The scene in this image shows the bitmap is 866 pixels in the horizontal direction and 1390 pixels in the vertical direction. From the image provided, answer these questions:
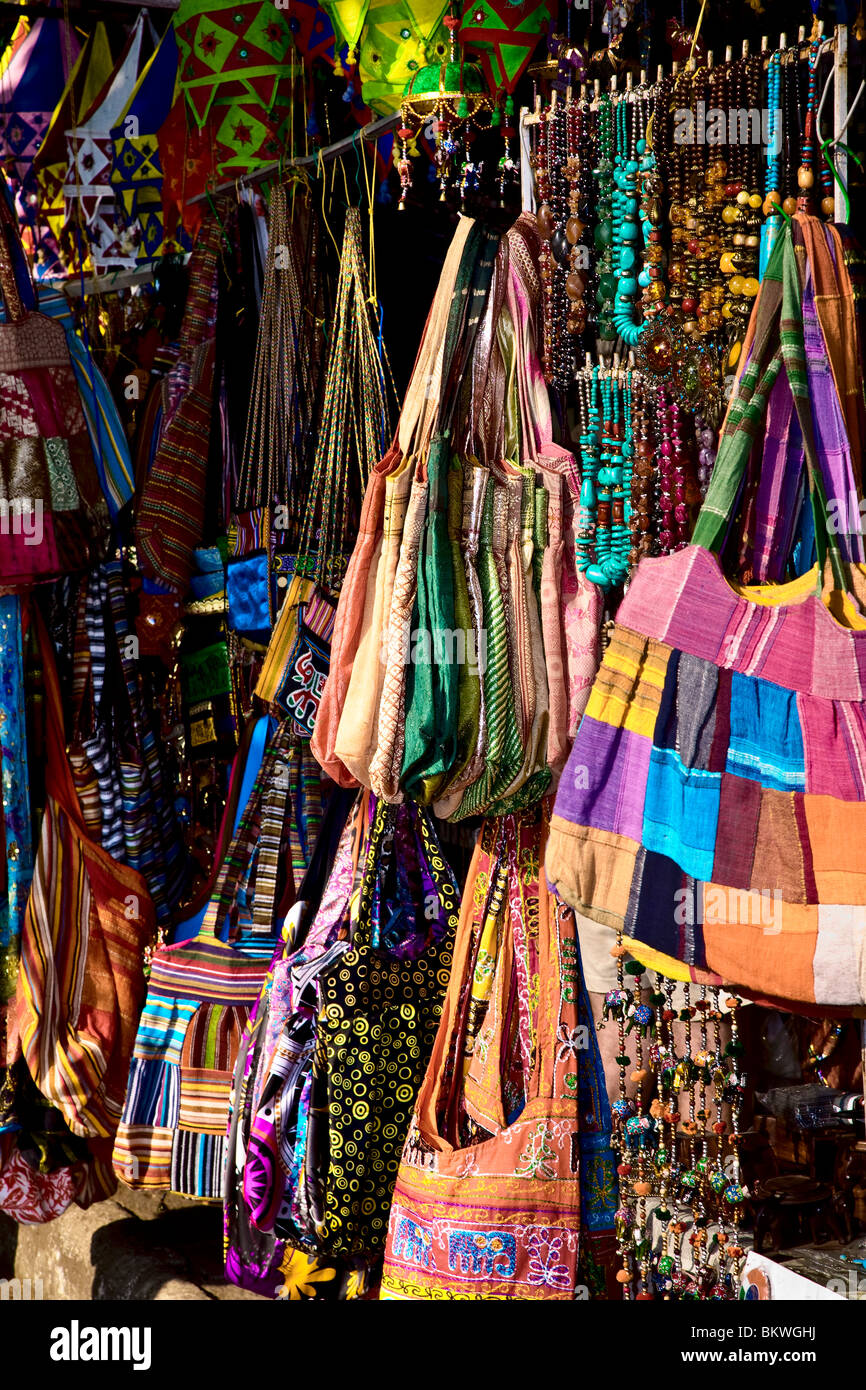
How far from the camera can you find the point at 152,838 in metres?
3.66

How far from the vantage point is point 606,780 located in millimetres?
1996

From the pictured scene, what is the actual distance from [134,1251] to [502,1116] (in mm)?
1877

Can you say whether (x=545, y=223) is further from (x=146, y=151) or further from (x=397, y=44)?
(x=146, y=151)

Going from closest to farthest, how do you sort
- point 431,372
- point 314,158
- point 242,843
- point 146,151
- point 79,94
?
point 431,372 → point 242,843 → point 314,158 → point 79,94 → point 146,151

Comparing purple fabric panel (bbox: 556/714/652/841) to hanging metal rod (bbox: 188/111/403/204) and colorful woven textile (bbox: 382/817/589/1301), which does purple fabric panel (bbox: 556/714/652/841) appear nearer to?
colorful woven textile (bbox: 382/817/589/1301)

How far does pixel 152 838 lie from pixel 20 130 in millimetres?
1966

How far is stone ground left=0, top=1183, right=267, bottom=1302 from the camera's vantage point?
3.68 meters

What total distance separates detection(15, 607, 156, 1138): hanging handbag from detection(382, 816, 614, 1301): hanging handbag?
3.78ft

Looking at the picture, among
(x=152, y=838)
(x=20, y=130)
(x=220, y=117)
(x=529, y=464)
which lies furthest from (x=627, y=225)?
(x=20, y=130)

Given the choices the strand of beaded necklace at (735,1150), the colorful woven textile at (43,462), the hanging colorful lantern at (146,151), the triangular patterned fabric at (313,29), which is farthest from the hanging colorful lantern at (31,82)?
the strand of beaded necklace at (735,1150)

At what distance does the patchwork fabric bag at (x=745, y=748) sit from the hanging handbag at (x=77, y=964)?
1.81 meters

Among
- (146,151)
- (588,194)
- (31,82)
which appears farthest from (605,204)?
(31,82)
